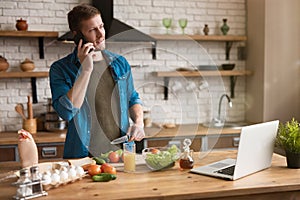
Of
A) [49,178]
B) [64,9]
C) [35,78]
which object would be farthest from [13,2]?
[49,178]

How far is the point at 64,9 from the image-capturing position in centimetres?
421

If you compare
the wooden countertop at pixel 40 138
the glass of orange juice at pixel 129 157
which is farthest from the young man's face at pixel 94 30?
the wooden countertop at pixel 40 138

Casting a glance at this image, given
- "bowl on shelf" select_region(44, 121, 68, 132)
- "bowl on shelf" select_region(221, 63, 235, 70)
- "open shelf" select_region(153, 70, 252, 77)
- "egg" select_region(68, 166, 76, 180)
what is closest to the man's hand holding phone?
"egg" select_region(68, 166, 76, 180)

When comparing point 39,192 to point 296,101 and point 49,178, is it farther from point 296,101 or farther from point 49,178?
point 296,101

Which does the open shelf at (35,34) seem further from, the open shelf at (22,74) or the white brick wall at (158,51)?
the open shelf at (22,74)

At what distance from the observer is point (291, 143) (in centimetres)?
218

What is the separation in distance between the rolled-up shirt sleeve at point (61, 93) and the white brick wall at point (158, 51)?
160 centimetres

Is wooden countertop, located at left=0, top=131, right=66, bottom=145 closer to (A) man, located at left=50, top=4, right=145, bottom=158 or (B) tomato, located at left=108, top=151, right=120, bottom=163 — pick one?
(A) man, located at left=50, top=4, right=145, bottom=158

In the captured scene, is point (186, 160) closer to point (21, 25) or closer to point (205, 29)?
point (21, 25)

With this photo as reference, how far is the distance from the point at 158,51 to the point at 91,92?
2.26 metres

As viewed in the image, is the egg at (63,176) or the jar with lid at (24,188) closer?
the jar with lid at (24,188)

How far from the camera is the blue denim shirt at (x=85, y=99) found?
230 cm

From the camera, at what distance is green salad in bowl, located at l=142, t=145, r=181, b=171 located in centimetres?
210

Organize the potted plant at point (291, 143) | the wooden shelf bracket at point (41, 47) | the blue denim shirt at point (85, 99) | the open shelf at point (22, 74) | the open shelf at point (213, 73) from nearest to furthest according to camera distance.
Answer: the potted plant at point (291, 143), the blue denim shirt at point (85, 99), the open shelf at point (22, 74), the wooden shelf bracket at point (41, 47), the open shelf at point (213, 73)
